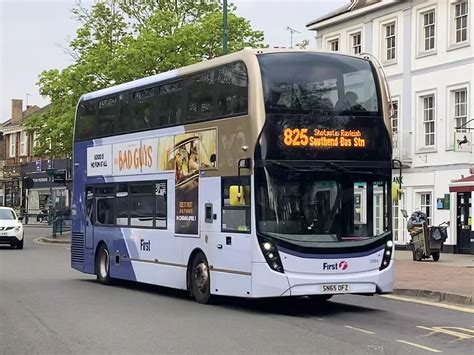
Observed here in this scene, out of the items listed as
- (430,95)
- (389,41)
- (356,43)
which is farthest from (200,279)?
(356,43)

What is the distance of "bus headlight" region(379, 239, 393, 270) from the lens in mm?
13234

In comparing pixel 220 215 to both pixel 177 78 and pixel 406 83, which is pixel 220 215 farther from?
pixel 406 83

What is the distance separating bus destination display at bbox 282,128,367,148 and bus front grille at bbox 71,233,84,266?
8.25 m

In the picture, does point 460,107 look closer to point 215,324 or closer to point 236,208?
point 236,208

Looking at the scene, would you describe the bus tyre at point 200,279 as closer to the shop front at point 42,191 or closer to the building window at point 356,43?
the building window at point 356,43

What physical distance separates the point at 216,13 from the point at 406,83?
9.93 m

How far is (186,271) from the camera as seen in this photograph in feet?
48.3

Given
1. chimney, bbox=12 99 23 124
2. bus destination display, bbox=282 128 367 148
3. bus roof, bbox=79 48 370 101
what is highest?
chimney, bbox=12 99 23 124

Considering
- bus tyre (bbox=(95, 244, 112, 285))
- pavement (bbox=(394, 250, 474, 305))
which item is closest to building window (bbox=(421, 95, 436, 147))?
pavement (bbox=(394, 250, 474, 305))

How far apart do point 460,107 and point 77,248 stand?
1655 cm

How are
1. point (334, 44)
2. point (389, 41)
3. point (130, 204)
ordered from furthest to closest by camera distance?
point (334, 44) → point (389, 41) → point (130, 204)

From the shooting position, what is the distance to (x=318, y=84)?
43.1 feet

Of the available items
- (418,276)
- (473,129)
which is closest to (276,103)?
(418,276)

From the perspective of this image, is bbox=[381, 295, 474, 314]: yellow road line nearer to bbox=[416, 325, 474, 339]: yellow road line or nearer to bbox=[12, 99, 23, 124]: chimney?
bbox=[416, 325, 474, 339]: yellow road line
